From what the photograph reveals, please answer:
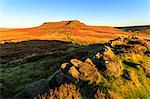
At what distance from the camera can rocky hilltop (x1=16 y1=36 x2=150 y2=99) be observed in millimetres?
17938

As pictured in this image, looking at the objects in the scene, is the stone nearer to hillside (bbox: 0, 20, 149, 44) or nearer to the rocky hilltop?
the rocky hilltop

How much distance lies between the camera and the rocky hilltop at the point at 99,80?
17.9m

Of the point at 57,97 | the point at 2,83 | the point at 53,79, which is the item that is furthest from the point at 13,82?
the point at 57,97

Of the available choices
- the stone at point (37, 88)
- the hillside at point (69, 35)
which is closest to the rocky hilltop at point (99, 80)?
the stone at point (37, 88)

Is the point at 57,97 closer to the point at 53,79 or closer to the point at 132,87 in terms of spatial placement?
the point at 53,79

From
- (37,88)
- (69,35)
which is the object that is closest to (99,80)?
(37,88)

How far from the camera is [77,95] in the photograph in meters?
17.7

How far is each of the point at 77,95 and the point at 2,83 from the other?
7.29 metres

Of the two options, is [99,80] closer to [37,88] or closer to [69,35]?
[37,88]

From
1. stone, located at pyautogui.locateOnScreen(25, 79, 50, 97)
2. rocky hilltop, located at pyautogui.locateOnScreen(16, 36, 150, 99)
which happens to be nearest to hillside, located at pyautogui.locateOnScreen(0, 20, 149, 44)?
rocky hilltop, located at pyautogui.locateOnScreen(16, 36, 150, 99)

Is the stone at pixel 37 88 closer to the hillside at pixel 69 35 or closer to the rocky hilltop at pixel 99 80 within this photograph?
the rocky hilltop at pixel 99 80

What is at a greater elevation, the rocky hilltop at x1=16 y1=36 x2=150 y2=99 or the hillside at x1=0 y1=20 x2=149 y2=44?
the rocky hilltop at x1=16 y1=36 x2=150 y2=99

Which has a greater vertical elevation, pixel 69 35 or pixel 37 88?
pixel 37 88

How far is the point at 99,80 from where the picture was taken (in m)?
19.0
